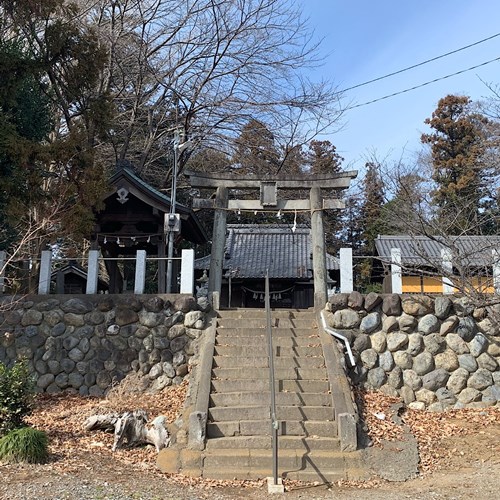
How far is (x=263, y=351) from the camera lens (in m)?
8.78

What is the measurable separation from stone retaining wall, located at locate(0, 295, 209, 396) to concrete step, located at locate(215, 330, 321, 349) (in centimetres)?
67

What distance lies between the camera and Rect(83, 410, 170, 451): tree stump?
6965 mm

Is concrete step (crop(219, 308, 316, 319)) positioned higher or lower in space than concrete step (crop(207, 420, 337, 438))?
higher

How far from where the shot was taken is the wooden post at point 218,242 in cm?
1043

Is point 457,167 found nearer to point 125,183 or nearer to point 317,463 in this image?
point 125,183

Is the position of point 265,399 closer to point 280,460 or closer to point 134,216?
point 280,460

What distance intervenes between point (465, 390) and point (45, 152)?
28.4 feet

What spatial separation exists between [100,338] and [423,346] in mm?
5985

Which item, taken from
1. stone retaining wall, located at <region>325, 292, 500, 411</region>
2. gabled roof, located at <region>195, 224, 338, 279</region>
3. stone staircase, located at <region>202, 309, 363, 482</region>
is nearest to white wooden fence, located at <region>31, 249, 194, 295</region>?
stone staircase, located at <region>202, 309, 363, 482</region>

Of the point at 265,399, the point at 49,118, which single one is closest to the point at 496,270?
the point at 265,399

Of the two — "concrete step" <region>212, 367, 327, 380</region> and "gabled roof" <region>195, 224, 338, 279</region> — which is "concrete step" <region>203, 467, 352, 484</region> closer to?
"concrete step" <region>212, 367, 327, 380</region>

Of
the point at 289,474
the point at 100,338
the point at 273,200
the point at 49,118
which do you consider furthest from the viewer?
the point at 49,118

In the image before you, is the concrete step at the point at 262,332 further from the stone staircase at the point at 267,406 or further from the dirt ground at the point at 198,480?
the dirt ground at the point at 198,480

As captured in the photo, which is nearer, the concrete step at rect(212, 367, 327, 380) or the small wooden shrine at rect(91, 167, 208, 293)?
the concrete step at rect(212, 367, 327, 380)
